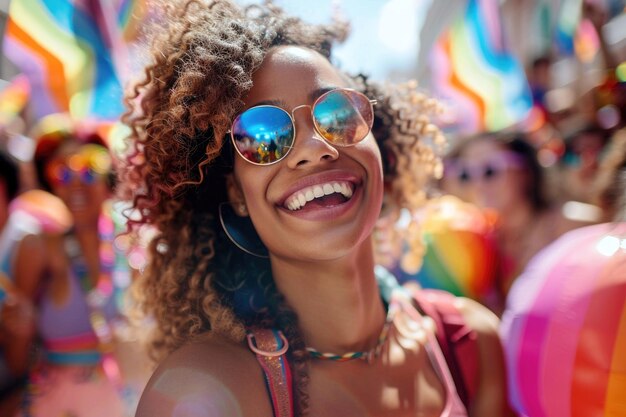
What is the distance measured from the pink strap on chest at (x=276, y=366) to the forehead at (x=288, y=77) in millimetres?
705

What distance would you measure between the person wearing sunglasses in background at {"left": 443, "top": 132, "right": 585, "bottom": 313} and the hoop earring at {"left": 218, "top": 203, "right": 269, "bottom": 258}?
7.42ft

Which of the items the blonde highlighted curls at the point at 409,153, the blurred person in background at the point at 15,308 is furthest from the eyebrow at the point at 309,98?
the blurred person in background at the point at 15,308

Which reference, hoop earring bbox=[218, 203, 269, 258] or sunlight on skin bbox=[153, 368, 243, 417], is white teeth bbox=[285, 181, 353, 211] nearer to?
hoop earring bbox=[218, 203, 269, 258]

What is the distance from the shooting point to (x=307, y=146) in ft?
4.94

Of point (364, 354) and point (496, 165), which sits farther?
point (496, 165)

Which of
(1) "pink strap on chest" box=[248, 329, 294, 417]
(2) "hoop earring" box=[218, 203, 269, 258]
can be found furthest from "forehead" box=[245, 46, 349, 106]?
(1) "pink strap on chest" box=[248, 329, 294, 417]

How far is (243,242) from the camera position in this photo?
1764 millimetres

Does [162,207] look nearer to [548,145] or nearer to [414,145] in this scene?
[414,145]

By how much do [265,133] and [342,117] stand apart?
241mm

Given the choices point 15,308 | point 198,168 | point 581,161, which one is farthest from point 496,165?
point 15,308

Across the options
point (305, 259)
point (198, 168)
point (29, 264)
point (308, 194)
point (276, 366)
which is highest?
point (198, 168)

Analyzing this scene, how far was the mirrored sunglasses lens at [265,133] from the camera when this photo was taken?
150 cm

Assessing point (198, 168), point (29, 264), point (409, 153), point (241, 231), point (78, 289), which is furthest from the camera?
point (78, 289)

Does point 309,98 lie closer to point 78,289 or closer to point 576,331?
point 576,331
